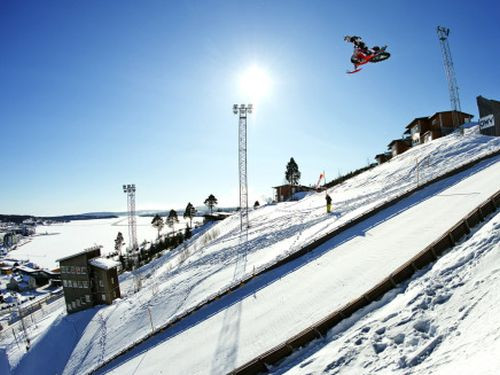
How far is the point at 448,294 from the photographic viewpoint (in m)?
7.36

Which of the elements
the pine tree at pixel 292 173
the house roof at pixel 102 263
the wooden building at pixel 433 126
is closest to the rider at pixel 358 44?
the wooden building at pixel 433 126

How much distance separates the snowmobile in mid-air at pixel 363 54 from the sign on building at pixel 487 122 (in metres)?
19.1

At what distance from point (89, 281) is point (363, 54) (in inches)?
1522

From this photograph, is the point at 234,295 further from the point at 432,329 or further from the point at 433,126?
the point at 433,126

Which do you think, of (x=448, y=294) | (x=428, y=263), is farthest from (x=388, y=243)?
(x=448, y=294)

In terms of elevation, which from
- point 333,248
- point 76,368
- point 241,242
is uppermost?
point 333,248

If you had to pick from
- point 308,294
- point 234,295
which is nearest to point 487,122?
point 308,294

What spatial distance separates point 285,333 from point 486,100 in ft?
121

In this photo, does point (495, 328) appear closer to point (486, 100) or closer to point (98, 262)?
point (486, 100)

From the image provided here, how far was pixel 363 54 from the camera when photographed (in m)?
24.1

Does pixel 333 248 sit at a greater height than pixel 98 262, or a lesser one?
greater

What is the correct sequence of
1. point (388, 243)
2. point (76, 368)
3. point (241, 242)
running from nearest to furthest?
1. point (388, 243)
2. point (76, 368)
3. point (241, 242)

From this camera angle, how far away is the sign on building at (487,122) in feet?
108

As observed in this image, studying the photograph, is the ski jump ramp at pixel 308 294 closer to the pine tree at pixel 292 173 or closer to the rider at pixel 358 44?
the rider at pixel 358 44
